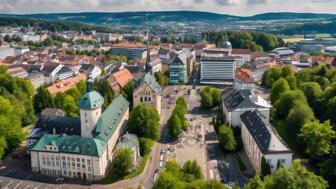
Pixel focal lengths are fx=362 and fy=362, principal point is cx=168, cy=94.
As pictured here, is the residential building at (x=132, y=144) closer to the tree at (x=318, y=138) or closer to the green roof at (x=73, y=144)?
the green roof at (x=73, y=144)

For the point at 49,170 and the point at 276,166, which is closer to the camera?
the point at 276,166

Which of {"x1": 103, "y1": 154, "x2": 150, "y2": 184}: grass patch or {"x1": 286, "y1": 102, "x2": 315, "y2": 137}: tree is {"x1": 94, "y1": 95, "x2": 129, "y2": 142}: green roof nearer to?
{"x1": 103, "y1": 154, "x2": 150, "y2": 184}: grass patch

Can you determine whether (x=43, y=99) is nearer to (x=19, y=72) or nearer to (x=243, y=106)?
(x=19, y=72)

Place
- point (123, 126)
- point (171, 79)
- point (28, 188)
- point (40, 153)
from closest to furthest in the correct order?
point (28, 188) < point (40, 153) < point (123, 126) < point (171, 79)

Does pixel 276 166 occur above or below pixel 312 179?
below

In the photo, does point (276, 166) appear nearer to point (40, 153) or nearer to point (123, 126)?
point (123, 126)

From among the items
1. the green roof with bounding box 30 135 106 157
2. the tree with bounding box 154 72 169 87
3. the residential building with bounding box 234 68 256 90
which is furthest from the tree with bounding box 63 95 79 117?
the residential building with bounding box 234 68 256 90

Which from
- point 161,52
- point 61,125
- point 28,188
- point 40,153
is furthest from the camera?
point 161,52

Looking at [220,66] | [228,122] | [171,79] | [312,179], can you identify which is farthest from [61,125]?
[220,66]

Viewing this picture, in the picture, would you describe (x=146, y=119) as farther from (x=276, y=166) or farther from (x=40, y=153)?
(x=276, y=166)
